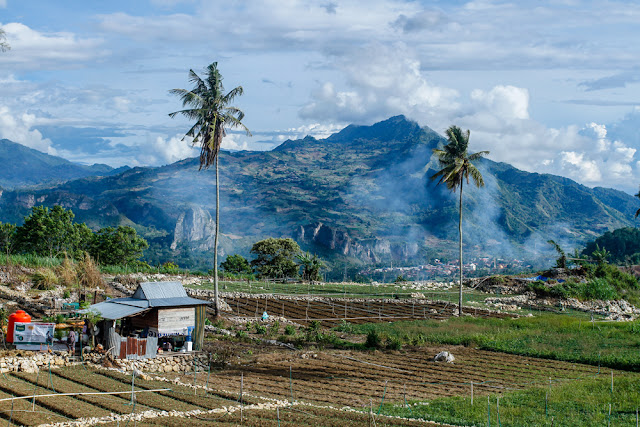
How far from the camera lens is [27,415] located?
16438 millimetres

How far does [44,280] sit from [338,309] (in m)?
19.8

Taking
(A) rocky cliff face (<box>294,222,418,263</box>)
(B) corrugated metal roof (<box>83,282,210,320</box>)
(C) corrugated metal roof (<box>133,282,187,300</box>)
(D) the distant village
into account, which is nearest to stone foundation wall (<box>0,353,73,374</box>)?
(B) corrugated metal roof (<box>83,282,210,320</box>)

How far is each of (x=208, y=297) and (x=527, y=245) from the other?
165m

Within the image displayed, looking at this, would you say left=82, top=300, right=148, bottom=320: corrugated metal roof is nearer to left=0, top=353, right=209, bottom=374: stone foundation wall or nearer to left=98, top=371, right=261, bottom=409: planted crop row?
left=0, top=353, right=209, bottom=374: stone foundation wall

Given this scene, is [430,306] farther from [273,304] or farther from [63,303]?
[63,303]

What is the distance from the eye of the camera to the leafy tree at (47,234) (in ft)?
224

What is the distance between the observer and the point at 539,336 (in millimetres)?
34688

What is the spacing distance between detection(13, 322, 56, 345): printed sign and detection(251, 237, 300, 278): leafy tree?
52.2 meters

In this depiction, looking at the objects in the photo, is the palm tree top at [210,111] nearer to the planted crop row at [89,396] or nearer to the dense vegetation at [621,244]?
the planted crop row at [89,396]

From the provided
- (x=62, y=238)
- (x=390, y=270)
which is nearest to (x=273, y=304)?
(x=62, y=238)

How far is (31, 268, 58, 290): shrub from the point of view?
131ft

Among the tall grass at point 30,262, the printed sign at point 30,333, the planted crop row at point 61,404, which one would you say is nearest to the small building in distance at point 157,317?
the printed sign at point 30,333

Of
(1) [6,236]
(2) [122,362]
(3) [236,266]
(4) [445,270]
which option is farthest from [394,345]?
(4) [445,270]

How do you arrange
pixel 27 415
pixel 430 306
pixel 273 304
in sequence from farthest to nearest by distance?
1. pixel 430 306
2. pixel 273 304
3. pixel 27 415
